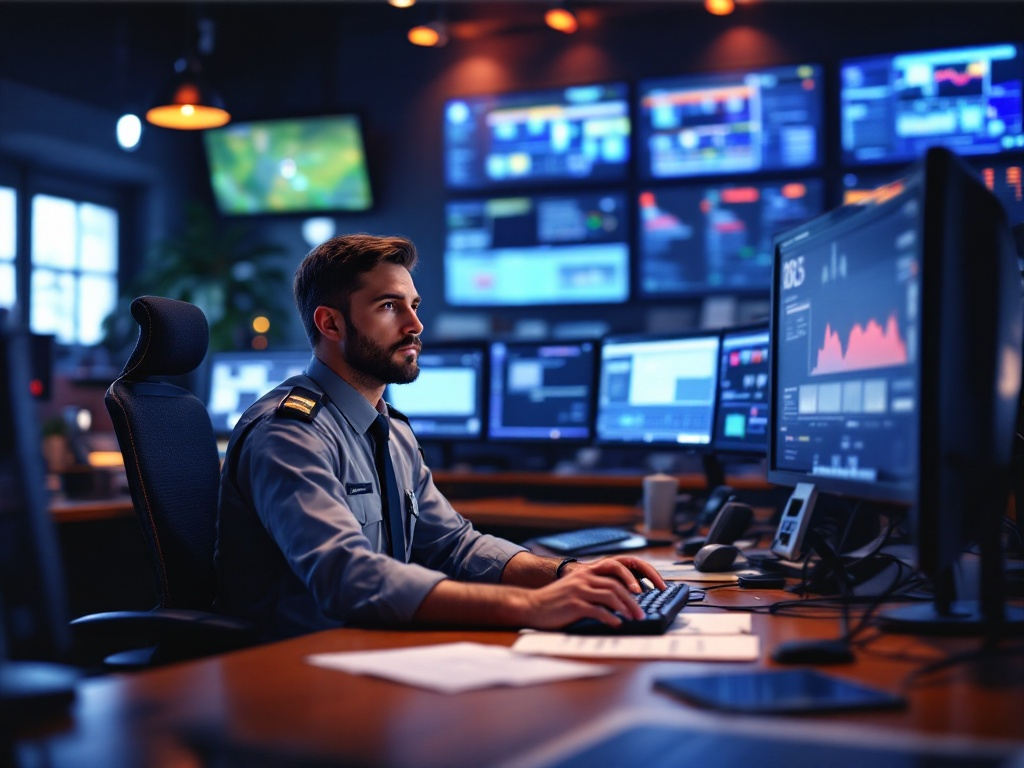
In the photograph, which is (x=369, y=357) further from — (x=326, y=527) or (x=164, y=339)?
(x=326, y=527)

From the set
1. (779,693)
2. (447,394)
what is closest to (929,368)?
(779,693)

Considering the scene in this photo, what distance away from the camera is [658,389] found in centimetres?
300

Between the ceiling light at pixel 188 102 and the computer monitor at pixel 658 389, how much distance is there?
2.28 metres

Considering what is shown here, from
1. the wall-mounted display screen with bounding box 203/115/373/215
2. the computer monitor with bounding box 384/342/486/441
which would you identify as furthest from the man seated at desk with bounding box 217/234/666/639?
the wall-mounted display screen with bounding box 203/115/373/215

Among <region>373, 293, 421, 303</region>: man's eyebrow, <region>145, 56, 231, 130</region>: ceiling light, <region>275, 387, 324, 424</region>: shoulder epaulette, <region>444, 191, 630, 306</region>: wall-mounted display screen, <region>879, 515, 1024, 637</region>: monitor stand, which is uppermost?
<region>145, 56, 231, 130</region>: ceiling light

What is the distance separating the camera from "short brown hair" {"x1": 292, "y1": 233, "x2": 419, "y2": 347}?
1886 mm

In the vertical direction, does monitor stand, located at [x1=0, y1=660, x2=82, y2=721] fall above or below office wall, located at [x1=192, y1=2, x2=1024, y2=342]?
below

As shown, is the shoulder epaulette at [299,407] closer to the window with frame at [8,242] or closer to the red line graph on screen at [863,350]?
the red line graph on screen at [863,350]

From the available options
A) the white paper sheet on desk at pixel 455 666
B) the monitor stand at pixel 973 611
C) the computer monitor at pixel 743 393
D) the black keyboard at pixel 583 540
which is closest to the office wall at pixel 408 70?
the computer monitor at pixel 743 393

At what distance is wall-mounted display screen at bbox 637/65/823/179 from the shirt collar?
11.9 ft

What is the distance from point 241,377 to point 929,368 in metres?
3.16

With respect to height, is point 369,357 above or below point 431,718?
above

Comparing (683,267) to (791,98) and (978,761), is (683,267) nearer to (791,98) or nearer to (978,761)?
(791,98)

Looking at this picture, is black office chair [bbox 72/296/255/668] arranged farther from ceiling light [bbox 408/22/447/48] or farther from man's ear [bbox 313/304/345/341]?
ceiling light [bbox 408/22/447/48]
